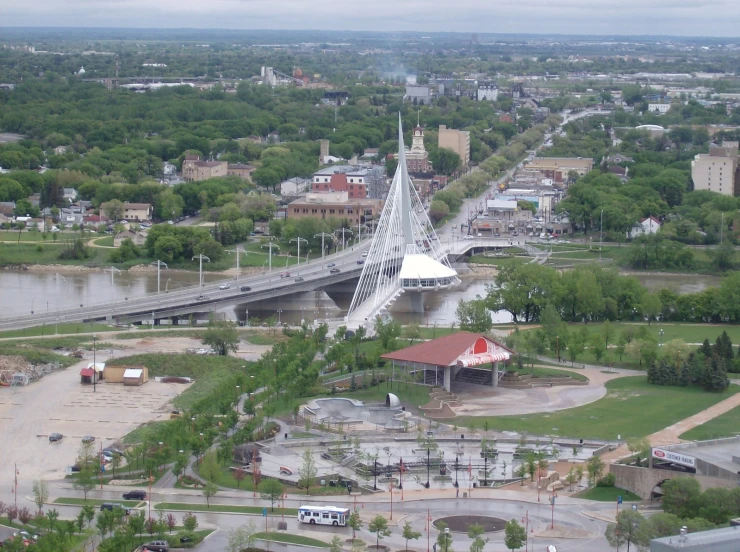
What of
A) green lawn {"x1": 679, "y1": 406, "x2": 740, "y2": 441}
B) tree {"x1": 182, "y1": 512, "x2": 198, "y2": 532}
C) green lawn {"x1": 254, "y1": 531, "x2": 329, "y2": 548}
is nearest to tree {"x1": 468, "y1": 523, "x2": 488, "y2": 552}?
green lawn {"x1": 254, "y1": 531, "x2": 329, "y2": 548}

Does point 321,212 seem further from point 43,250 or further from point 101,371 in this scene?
point 101,371

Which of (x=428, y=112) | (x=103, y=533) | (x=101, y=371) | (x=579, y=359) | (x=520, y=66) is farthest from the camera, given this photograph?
(x=520, y=66)

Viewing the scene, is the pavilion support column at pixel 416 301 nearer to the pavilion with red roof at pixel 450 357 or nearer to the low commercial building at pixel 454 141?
the pavilion with red roof at pixel 450 357

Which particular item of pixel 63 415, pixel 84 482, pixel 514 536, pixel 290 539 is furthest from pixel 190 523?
pixel 63 415

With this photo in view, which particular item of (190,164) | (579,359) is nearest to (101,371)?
(579,359)

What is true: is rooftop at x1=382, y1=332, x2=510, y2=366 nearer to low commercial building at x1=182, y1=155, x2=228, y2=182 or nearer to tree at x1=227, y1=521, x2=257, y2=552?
tree at x1=227, y1=521, x2=257, y2=552

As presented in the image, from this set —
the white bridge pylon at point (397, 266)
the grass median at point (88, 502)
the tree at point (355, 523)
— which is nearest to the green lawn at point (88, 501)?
the grass median at point (88, 502)

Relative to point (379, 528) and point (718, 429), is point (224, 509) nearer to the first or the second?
point (379, 528)
